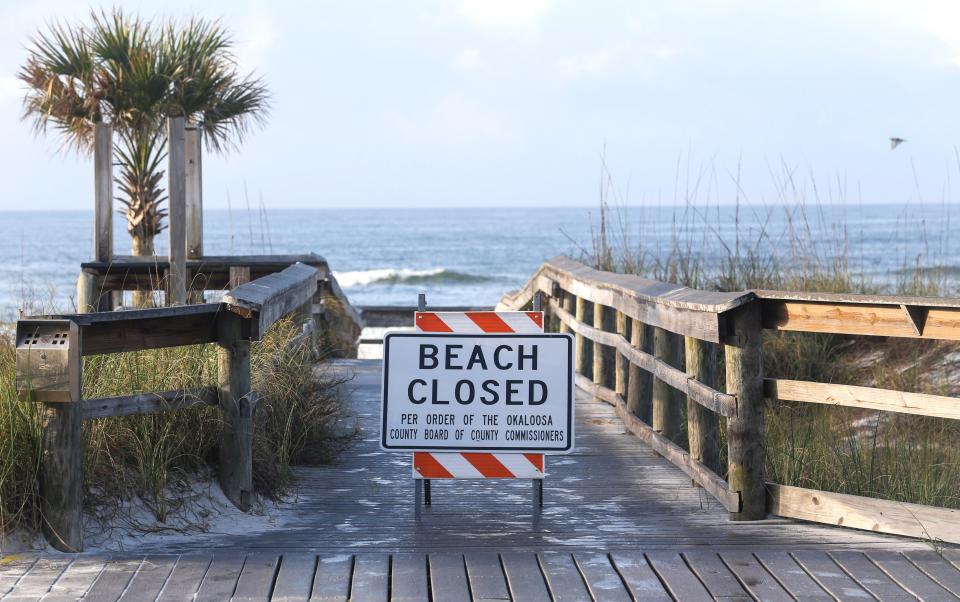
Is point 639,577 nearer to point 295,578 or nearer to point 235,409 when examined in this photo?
point 295,578

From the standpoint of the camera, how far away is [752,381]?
5328mm

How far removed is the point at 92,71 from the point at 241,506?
409 inches

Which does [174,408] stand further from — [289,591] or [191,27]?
[191,27]

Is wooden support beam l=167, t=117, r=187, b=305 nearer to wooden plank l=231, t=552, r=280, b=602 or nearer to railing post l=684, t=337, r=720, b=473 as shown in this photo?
railing post l=684, t=337, r=720, b=473

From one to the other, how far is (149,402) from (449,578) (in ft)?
5.22

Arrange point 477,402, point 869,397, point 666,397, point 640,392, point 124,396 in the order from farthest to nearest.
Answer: point 640,392, point 666,397, point 477,402, point 869,397, point 124,396

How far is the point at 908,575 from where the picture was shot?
4.45 metres

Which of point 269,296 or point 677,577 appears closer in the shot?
point 677,577

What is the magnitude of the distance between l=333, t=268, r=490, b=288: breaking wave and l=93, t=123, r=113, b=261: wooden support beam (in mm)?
33008

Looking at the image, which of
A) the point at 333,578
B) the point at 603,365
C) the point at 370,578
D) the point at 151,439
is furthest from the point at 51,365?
the point at 603,365

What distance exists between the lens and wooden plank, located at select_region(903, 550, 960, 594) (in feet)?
14.3

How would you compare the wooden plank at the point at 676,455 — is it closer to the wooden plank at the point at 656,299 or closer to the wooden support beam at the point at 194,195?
the wooden plank at the point at 656,299

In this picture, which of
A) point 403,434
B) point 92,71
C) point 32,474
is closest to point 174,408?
point 32,474

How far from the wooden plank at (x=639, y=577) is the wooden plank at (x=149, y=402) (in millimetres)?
2042
